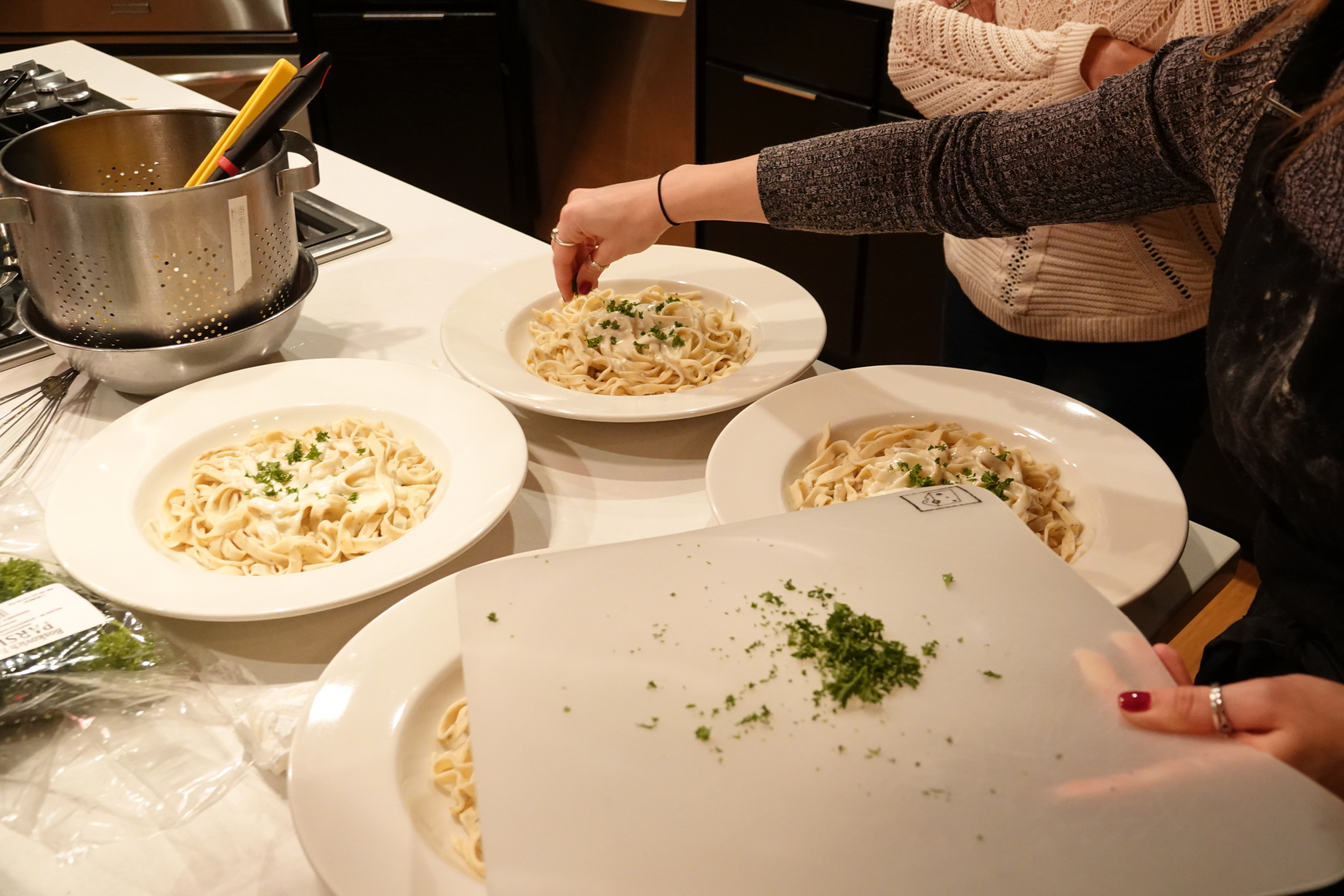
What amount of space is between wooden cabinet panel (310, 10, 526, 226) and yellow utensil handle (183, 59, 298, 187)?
2.61m

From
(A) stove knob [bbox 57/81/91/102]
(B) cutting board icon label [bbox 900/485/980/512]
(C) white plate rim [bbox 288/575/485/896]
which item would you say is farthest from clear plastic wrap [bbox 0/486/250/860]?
(A) stove knob [bbox 57/81/91/102]

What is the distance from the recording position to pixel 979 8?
165 centimetres

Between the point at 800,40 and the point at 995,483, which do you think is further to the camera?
the point at 800,40

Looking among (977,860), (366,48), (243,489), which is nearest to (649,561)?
(977,860)

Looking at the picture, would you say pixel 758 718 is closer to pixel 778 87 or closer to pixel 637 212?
pixel 637 212

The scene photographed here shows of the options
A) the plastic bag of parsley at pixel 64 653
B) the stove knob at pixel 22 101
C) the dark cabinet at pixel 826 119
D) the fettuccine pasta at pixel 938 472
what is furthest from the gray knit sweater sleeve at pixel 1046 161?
the stove knob at pixel 22 101

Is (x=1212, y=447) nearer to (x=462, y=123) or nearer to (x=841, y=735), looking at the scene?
(x=841, y=735)

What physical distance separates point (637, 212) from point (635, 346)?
19 cm

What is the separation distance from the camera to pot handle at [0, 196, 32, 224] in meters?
1.18

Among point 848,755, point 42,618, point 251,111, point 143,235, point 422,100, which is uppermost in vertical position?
point 251,111

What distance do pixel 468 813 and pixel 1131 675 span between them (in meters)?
0.49

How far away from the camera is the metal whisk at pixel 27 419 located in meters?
1.24

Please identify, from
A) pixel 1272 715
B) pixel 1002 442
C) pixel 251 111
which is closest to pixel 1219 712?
pixel 1272 715

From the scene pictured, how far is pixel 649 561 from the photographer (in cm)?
73
